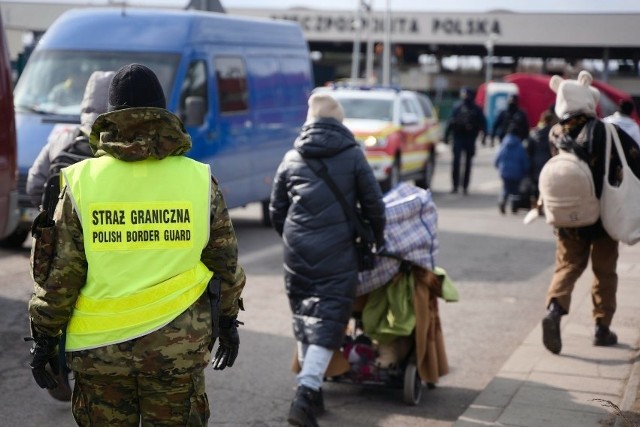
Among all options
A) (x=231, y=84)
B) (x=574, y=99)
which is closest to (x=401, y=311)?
(x=574, y=99)

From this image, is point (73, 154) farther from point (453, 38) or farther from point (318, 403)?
point (453, 38)

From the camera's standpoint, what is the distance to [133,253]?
12.2ft

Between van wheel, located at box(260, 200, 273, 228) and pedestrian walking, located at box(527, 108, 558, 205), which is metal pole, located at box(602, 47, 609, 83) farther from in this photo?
van wheel, located at box(260, 200, 273, 228)

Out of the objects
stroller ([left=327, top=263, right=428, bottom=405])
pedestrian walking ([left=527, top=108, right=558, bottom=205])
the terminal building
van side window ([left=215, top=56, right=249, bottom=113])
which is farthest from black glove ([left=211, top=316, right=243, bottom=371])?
the terminal building

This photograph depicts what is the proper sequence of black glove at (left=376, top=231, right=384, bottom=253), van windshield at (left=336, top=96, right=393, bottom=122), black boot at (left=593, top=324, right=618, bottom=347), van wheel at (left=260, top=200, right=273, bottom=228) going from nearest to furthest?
black glove at (left=376, top=231, right=384, bottom=253)
black boot at (left=593, top=324, right=618, bottom=347)
van wheel at (left=260, top=200, right=273, bottom=228)
van windshield at (left=336, top=96, right=393, bottom=122)

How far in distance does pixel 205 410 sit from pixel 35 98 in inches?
337

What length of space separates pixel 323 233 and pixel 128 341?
2.53 metres

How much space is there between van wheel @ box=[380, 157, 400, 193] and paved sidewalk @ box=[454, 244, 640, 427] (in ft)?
30.0

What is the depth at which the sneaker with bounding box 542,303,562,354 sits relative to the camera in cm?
738

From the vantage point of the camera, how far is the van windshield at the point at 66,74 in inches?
458

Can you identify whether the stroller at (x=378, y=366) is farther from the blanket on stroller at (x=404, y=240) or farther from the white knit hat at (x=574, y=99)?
the white knit hat at (x=574, y=99)

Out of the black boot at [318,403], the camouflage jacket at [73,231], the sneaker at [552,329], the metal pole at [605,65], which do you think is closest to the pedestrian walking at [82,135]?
the black boot at [318,403]

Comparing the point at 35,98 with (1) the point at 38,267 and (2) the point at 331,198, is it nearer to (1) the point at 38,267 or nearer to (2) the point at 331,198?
(2) the point at 331,198

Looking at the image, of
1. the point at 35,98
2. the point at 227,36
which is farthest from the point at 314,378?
the point at 227,36
